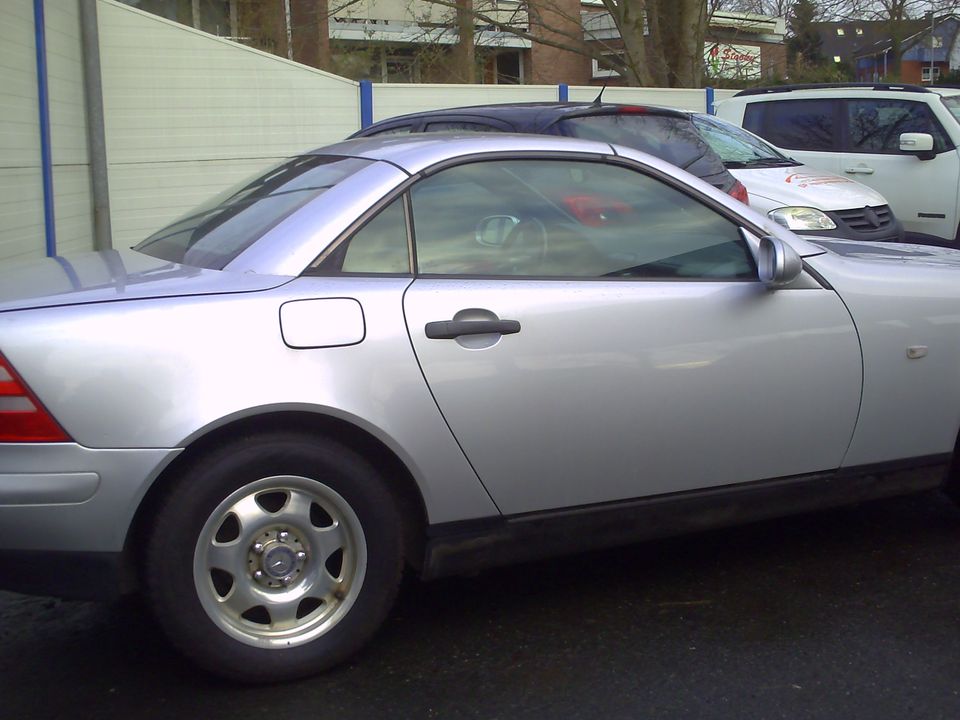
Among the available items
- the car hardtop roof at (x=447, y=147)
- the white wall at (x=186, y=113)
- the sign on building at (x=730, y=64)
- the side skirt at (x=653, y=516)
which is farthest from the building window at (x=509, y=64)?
the side skirt at (x=653, y=516)

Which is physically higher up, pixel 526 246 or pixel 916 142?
pixel 916 142

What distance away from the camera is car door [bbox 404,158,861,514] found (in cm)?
346

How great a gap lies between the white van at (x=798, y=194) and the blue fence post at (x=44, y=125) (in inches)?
206

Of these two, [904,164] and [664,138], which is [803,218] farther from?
[904,164]

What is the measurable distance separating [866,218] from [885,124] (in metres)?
2.31

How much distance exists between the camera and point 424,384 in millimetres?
3338

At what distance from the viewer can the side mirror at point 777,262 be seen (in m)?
3.78

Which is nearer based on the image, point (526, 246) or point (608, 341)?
point (608, 341)

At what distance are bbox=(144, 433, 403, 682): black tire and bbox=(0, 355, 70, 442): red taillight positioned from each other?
39 cm

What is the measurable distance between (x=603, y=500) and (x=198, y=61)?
9.80 metres

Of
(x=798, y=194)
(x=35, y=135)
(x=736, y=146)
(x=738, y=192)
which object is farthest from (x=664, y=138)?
(x=35, y=135)

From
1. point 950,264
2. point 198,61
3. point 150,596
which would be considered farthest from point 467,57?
point 150,596

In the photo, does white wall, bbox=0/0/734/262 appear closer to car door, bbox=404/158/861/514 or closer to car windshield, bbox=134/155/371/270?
car windshield, bbox=134/155/371/270

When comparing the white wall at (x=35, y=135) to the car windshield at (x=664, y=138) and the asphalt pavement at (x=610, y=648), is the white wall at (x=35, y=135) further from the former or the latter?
the asphalt pavement at (x=610, y=648)
